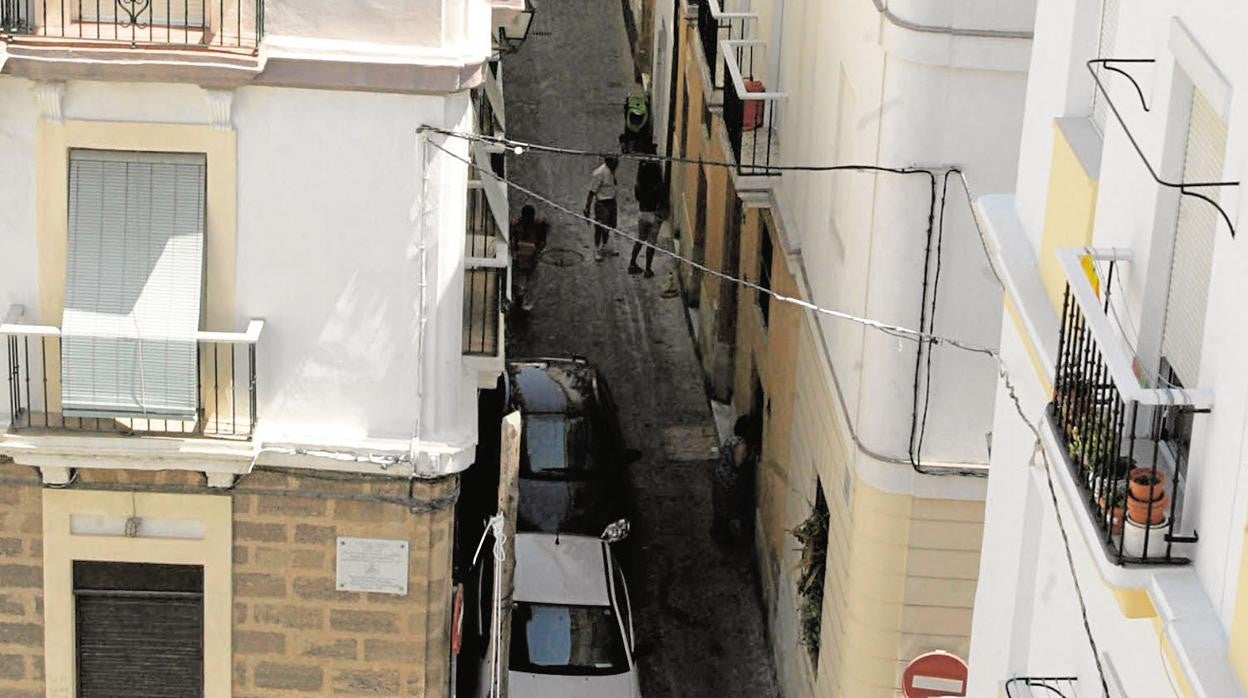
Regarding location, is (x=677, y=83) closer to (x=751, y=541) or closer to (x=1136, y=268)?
(x=751, y=541)

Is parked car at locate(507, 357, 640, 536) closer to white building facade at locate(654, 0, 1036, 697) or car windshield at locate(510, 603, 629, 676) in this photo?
car windshield at locate(510, 603, 629, 676)

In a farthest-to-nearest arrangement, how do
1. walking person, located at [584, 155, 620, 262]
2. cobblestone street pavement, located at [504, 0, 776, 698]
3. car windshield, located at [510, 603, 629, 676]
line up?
walking person, located at [584, 155, 620, 262] → cobblestone street pavement, located at [504, 0, 776, 698] → car windshield, located at [510, 603, 629, 676]

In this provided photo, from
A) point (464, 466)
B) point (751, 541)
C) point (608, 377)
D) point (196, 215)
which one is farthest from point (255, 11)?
point (608, 377)

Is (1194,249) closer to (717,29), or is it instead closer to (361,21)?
(361,21)

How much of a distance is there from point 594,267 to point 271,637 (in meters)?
16.4

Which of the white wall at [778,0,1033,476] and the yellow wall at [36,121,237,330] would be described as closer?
the yellow wall at [36,121,237,330]

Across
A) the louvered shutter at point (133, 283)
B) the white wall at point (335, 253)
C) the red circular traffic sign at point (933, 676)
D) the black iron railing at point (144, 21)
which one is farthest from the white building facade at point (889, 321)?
the louvered shutter at point (133, 283)

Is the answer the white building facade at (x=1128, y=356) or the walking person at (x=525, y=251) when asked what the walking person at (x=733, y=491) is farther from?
the white building facade at (x=1128, y=356)

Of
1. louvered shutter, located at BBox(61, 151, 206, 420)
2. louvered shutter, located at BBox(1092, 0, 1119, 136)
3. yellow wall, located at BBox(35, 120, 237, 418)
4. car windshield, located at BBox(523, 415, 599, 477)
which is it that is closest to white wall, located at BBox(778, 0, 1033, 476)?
yellow wall, located at BBox(35, 120, 237, 418)

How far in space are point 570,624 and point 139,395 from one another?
247 inches

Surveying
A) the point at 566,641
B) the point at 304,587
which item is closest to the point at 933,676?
the point at 566,641

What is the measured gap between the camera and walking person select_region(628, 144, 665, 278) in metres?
34.9

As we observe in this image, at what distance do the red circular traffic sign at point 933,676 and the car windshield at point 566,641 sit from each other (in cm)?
446

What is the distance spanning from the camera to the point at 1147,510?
9.75 meters
